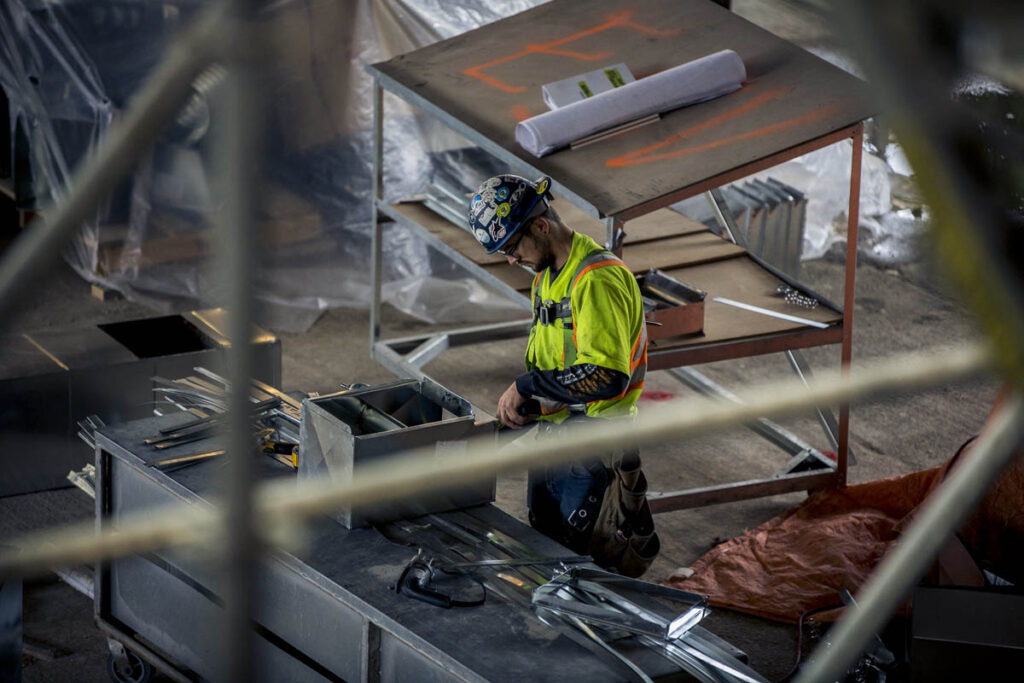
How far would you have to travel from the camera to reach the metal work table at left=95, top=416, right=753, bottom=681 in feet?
10.9

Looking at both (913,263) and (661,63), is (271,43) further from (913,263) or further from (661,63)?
(913,263)

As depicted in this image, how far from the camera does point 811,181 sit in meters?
9.17

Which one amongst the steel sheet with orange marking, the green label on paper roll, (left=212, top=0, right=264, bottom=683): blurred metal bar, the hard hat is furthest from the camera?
the green label on paper roll

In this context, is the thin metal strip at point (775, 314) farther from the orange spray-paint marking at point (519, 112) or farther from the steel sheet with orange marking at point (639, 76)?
the orange spray-paint marking at point (519, 112)

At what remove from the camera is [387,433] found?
3.85 metres

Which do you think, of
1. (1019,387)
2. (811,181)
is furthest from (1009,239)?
(811,181)

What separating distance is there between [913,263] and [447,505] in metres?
5.97

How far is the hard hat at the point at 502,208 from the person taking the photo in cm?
419

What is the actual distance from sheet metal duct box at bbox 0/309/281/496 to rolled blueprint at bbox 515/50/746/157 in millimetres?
1537

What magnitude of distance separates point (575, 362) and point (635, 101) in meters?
1.62

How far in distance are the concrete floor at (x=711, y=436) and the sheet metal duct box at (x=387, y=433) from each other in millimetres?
1321

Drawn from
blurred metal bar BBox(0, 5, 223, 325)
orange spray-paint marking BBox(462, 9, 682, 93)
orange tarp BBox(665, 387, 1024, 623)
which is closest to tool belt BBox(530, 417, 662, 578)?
orange tarp BBox(665, 387, 1024, 623)

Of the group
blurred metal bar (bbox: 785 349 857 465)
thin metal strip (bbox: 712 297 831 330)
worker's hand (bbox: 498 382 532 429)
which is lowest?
blurred metal bar (bbox: 785 349 857 465)

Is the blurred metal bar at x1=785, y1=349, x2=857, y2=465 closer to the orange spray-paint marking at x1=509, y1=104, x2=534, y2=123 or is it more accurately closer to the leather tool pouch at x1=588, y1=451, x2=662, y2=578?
the orange spray-paint marking at x1=509, y1=104, x2=534, y2=123
